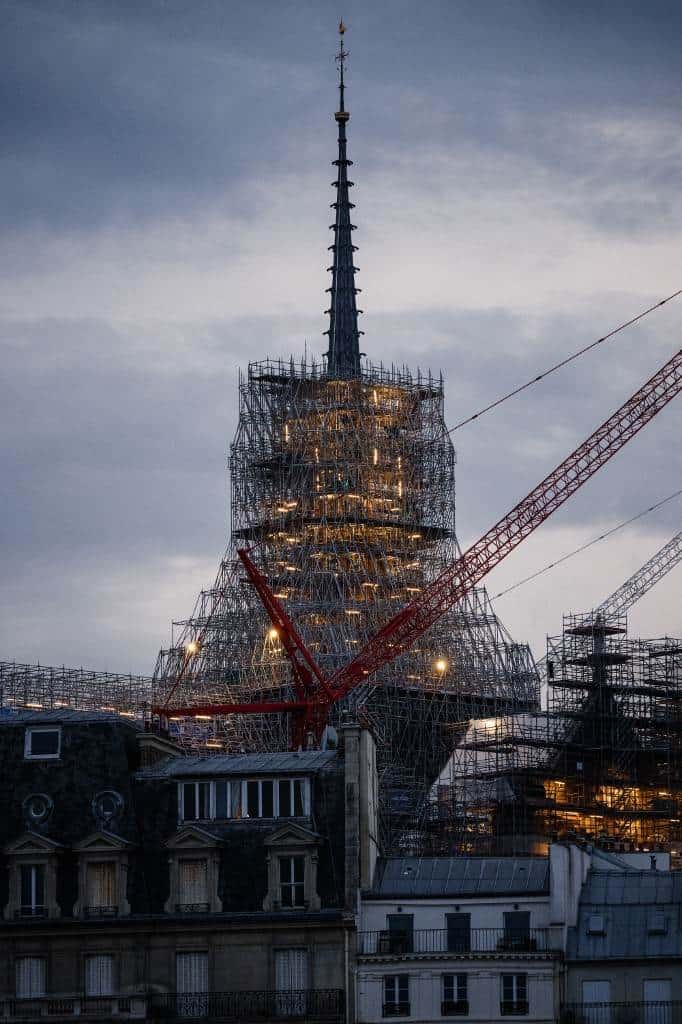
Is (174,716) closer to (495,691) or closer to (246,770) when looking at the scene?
(495,691)

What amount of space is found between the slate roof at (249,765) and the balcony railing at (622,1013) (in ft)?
50.4

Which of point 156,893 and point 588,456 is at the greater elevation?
point 588,456

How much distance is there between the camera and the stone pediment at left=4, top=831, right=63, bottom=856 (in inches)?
4274

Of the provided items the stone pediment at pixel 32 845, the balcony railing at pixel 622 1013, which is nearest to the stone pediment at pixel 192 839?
the stone pediment at pixel 32 845

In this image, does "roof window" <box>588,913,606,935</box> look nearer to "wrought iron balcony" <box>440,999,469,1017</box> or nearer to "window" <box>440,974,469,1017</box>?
"window" <box>440,974,469,1017</box>

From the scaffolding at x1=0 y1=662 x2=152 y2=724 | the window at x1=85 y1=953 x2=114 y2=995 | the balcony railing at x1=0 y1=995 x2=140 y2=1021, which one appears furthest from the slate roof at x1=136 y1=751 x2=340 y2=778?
the scaffolding at x1=0 y1=662 x2=152 y2=724

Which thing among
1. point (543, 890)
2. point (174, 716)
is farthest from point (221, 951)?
point (174, 716)

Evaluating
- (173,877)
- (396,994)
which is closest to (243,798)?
(173,877)

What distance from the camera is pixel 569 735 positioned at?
178 metres

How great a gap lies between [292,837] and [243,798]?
3.45 meters

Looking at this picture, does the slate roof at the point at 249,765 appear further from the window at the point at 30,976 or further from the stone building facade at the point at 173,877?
the window at the point at 30,976

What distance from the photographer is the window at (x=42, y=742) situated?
11062 cm

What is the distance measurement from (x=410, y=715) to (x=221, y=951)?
8644 cm

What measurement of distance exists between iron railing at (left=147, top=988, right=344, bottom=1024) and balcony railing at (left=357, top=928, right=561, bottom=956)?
259cm
